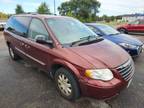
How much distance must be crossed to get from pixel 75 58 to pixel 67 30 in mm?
1055

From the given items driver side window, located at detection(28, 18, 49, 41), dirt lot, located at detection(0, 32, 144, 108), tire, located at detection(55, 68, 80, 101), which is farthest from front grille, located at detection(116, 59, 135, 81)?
driver side window, located at detection(28, 18, 49, 41)

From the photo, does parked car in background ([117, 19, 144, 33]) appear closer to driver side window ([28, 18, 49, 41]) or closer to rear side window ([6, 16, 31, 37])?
rear side window ([6, 16, 31, 37])

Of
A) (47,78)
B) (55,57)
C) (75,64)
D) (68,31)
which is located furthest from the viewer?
(47,78)

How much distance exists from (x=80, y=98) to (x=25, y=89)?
1.35 meters

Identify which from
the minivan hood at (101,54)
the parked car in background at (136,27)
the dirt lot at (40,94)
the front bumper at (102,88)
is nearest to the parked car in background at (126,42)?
the dirt lot at (40,94)

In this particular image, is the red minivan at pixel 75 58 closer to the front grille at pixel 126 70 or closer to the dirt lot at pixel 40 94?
the front grille at pixel 126 70

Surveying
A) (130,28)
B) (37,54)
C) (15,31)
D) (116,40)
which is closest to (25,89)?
(37,54)

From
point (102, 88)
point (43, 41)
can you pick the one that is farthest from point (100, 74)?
point (43, 41)

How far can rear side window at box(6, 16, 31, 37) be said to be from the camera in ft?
14.2

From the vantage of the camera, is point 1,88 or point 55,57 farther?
point 1,88

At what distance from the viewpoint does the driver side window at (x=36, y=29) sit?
353cm

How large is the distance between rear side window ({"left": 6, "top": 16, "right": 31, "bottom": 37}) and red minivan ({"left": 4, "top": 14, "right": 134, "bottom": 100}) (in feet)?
0.12

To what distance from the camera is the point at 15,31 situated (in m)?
4.96

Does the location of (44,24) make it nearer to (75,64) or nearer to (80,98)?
(75,64)
